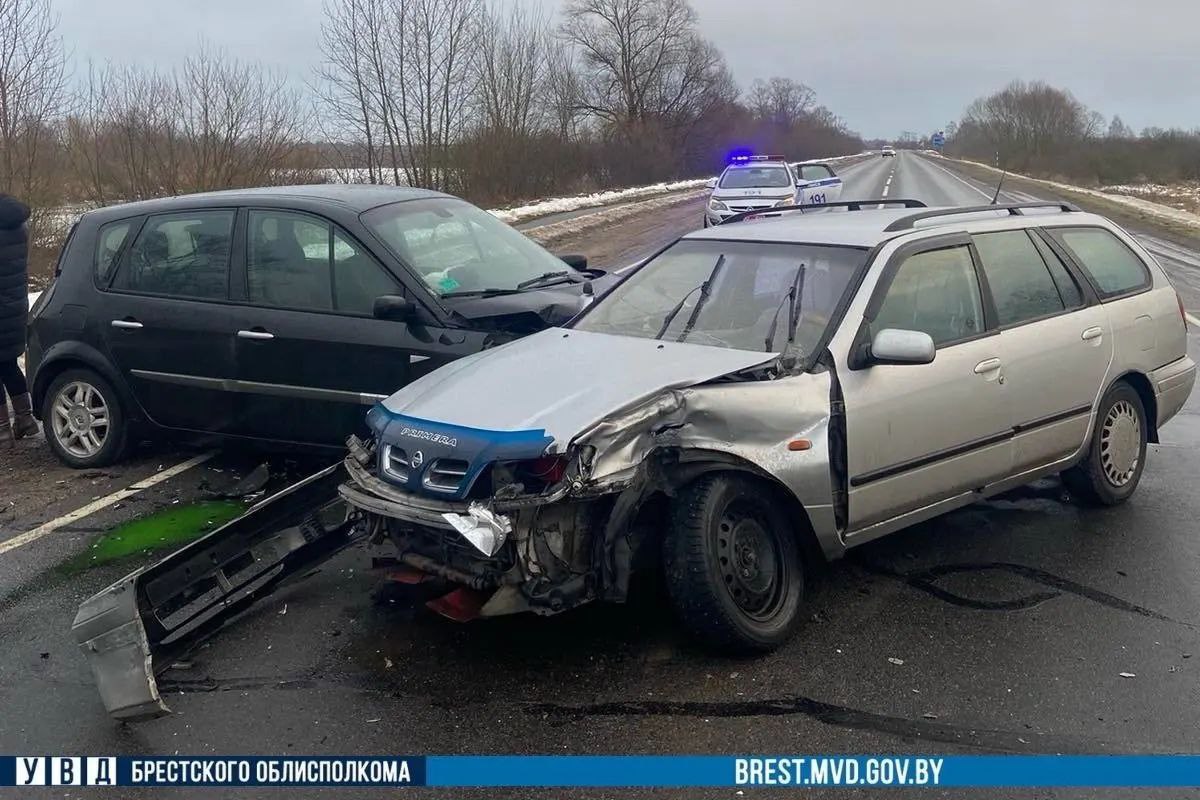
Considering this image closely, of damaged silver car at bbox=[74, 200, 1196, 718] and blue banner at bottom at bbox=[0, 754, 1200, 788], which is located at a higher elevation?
damaged silver car at bbox=[74, 200, 1196, 718]

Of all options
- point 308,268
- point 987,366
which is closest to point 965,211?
point 987,366

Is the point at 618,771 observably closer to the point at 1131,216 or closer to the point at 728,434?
the point at 728,434

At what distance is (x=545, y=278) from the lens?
21.2 feet

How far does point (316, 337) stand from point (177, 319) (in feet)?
3.50

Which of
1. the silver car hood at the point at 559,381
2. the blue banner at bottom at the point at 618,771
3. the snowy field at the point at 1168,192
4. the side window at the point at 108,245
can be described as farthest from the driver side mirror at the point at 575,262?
the snowy field at the point at 1168,192

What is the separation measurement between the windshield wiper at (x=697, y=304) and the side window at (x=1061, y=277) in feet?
5.66

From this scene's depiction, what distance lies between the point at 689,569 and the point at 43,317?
5152 millimetres

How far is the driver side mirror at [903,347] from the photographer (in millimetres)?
4094

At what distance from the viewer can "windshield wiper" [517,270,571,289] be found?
20.5 feet

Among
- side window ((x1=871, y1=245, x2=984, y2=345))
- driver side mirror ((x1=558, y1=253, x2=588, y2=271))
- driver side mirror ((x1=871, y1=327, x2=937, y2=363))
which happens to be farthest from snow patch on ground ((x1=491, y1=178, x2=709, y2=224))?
driver side mirror ((x1=871, y1=327, x2=937, y2=363))

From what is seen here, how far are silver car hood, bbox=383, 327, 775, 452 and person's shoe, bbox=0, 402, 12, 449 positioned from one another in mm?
4646

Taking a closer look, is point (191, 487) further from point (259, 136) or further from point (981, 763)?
point (259, 136)

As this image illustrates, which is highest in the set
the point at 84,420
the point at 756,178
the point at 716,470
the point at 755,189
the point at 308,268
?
the point at 756,178

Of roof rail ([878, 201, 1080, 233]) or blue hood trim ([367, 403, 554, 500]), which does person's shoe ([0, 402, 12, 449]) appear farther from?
roof rail ([878, 201, 1080, 233])
